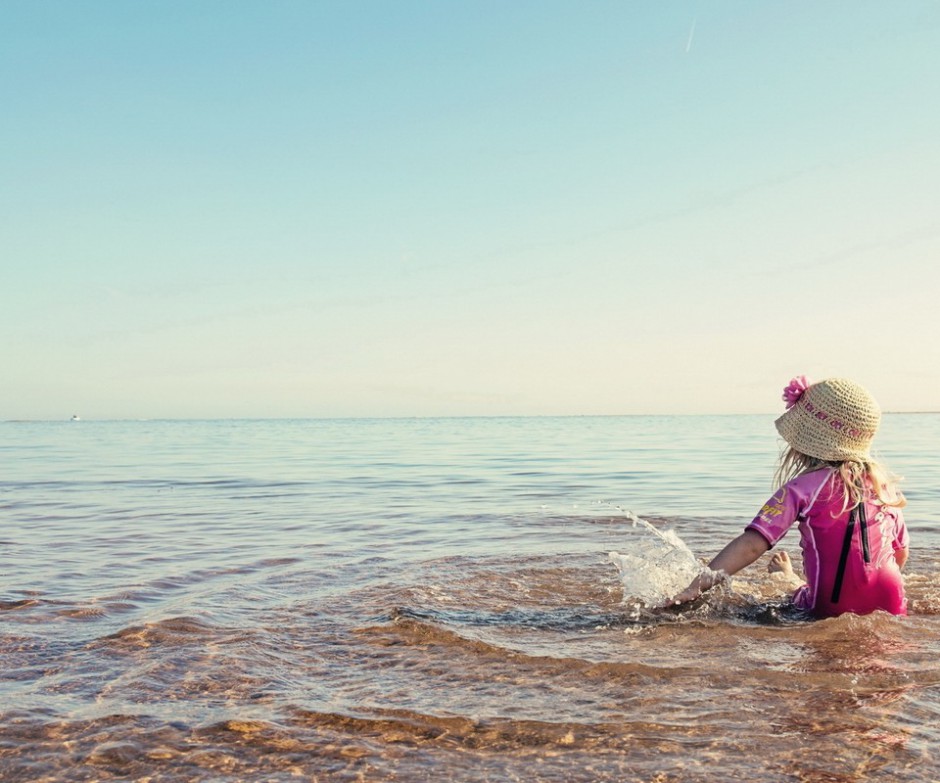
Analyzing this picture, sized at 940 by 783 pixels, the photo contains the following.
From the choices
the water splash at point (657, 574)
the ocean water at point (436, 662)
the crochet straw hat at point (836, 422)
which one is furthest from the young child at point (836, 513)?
the water splash at point (657, 574)

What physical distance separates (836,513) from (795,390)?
33.9 inches

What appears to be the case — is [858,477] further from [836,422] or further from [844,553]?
[844,553]

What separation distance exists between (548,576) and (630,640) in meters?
2.35

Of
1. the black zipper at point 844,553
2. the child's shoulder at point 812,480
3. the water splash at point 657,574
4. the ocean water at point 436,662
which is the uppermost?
the child's shoulder at point 812,480

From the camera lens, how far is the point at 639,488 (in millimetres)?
15602

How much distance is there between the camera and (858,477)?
17.6 feet

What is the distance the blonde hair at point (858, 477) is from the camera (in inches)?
210

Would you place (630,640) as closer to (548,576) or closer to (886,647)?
(886,647)

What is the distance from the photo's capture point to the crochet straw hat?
534 cm

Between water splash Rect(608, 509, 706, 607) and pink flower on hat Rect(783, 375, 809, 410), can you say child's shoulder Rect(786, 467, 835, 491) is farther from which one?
water splash Rect(608, 509, 706, 607)

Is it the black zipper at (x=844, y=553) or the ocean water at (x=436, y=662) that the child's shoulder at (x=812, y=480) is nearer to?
the black zipper at (x=844, y=553)

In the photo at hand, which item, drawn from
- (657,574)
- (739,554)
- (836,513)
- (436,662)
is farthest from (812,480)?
(436,662)

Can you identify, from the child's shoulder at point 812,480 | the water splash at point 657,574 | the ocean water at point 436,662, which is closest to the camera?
the ocean water at point 436,662

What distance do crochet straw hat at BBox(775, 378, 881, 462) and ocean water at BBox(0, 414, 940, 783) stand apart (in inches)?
43.7
